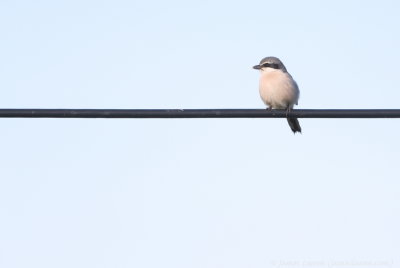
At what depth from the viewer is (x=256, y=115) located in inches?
274

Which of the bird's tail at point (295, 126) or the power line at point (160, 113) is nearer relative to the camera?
the power line at point (160, 113)

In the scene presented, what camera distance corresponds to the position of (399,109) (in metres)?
6.68
